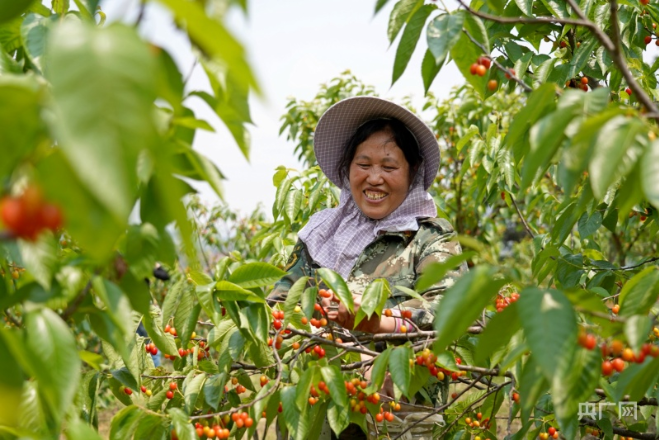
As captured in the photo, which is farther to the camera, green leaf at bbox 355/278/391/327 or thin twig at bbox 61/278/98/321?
green leaf at bbox 355/278/391/327

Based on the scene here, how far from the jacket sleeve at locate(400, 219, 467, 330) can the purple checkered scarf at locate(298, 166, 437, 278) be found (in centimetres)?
6

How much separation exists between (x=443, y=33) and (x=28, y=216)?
833 millimetres

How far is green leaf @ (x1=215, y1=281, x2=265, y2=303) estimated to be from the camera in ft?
5.22

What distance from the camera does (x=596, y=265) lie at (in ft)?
8.05

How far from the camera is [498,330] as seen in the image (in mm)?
1107

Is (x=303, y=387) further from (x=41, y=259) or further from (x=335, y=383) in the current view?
(x=41, y=259)

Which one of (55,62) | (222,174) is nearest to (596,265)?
(222,174)

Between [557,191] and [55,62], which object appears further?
[557,191]

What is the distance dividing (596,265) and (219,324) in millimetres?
1384

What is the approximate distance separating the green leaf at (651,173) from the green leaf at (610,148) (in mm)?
29

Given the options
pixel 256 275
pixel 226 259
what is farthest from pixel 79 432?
pixel 226 259

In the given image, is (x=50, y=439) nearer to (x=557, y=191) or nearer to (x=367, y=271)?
(x=367, y=271)

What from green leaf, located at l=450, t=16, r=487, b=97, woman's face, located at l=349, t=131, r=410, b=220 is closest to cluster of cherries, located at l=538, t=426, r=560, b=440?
woman's face, located at l=349, t=131, r=410, b=220

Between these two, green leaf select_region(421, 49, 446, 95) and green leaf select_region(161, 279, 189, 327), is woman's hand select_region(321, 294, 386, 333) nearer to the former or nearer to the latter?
green leaf select_region(161, 279, 189, 327)
